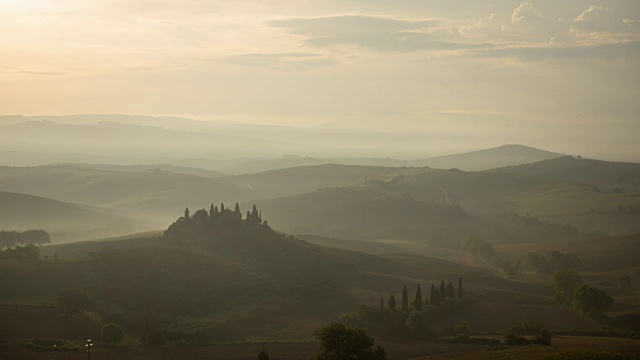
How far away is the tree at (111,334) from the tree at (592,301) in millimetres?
68255

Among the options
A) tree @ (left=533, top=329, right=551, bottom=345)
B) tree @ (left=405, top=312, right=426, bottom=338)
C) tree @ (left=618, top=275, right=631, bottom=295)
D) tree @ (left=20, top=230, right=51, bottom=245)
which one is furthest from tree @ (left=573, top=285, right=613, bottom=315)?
tree @ (left=20, top=230, right=51, bottom=245)

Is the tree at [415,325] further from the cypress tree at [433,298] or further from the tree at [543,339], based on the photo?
the tree at [543,339]

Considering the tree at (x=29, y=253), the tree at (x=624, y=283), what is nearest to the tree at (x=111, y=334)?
the tree at (x=29, y=253)

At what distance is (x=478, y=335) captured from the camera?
98.2m

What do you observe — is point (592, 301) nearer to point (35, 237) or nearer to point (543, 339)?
point (543, 339)

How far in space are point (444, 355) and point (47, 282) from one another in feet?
197

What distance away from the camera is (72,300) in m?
97.9

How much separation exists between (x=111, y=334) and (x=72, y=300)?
47.1 feet

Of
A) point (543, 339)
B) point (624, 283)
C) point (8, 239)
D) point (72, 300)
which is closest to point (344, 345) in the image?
point (543, 339)

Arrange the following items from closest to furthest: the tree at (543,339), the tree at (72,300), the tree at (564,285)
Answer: the tree at (543,339) → the tree at (72,300) → the tree at (564,285)

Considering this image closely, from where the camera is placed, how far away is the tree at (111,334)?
8588 centimetres

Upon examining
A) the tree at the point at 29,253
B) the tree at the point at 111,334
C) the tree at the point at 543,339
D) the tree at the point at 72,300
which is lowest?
the tree at the point at 543,339

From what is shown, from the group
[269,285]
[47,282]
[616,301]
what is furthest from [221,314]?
[616,301]

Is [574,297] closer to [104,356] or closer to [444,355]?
[444,355]
